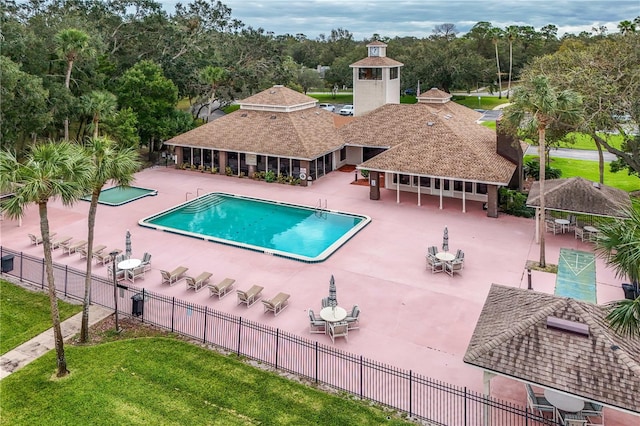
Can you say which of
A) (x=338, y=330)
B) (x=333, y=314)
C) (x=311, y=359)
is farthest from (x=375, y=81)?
(x=311, y=359)

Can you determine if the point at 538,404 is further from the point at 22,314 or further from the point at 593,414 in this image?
the point at 22,314

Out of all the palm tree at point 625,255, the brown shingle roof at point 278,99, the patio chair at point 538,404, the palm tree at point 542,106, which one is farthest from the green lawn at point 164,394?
the brown shingle roof at point 278,99

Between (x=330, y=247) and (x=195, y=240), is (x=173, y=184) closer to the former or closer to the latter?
(x=195, y=240)

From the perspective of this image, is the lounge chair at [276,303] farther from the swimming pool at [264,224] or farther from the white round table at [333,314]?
the swimming pool at [264,224]

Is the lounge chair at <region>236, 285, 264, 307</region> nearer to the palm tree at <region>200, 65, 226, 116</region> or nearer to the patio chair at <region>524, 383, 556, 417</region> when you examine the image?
the patio chair at <region>524, 383, 556, 417</region>

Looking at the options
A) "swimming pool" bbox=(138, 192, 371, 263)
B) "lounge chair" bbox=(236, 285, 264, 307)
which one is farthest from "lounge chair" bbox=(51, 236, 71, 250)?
"lounge chair" bbox=(236, 285, 264, 307)

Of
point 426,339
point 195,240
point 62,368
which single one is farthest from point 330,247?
point 62,368
